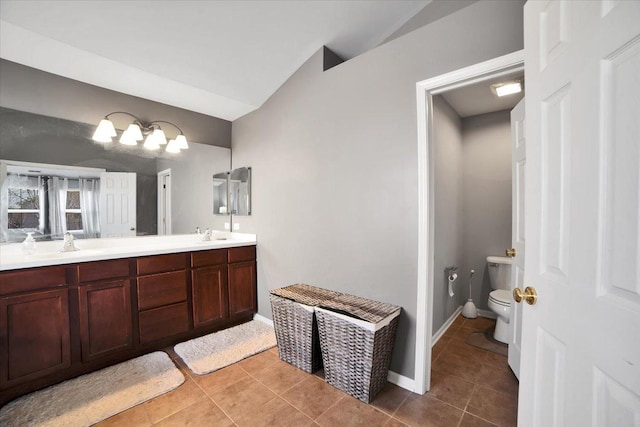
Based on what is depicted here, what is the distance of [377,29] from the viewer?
8.00ft

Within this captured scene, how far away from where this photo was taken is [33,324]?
1.86 metres

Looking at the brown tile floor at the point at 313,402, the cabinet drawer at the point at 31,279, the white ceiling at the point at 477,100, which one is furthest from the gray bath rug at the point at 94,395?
the white ceiling at the point at 477,100

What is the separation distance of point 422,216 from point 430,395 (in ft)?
3.96

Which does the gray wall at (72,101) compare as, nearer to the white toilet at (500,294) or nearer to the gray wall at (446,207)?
the gray wall at (446,207)

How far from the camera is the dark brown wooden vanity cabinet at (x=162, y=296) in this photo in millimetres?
2344

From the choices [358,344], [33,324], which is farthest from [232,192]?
[358,344]

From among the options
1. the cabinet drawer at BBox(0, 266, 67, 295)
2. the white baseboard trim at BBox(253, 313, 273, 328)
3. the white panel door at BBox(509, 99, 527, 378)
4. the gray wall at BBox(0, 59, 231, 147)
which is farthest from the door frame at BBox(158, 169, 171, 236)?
the white panel door at BBox(509, 99, 527, 378)

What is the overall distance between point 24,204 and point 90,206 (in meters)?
0.40

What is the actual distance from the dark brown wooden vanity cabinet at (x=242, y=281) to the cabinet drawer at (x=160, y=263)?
0.50m

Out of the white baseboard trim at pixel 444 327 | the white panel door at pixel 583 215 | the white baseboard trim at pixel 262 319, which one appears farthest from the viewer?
the white baseboard trim at pixel 262 319

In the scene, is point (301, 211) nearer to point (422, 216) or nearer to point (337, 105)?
point (337, 105)

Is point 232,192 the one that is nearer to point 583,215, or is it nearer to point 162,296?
point 162,296

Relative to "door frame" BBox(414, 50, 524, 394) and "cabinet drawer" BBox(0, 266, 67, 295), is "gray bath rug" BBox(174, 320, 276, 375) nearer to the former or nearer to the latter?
"cabinet drawer" BBox(0, 266, 67, 295)

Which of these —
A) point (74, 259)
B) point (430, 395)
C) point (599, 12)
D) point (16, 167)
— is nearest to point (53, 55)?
point (16, 167)
